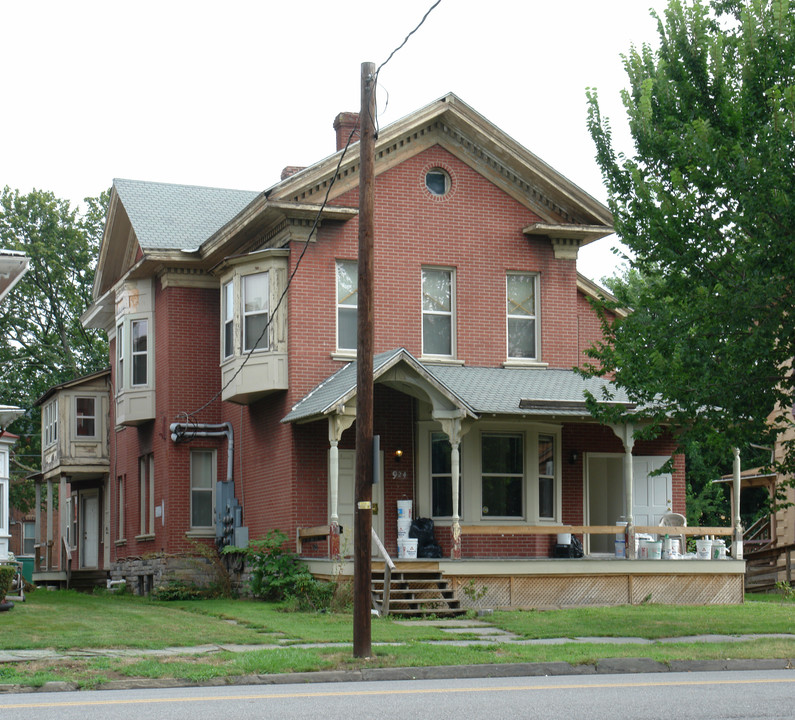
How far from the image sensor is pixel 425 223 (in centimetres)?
2509

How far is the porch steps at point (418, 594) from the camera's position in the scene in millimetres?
20172

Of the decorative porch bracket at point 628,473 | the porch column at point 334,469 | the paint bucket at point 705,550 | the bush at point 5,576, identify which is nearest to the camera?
the bush at point 5,576

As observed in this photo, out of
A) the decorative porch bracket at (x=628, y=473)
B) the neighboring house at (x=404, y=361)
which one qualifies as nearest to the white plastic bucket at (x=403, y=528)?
the neighboring house at (x=404, y=361)

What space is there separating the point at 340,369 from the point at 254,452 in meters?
3.04

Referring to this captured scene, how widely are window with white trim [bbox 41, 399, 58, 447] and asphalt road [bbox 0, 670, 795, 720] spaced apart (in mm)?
24098

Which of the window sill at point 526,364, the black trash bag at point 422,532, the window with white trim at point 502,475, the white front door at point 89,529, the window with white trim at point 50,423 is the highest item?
the window sill at point 526,364

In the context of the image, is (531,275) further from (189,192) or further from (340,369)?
(189,192)

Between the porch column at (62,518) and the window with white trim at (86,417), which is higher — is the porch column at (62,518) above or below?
below

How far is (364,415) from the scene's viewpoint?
1426 centimetres

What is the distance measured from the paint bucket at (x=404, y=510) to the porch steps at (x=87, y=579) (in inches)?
553

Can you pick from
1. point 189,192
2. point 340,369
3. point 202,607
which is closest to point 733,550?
point 340,369

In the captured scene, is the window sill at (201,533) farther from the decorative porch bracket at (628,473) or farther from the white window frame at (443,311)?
the decorative porch bracket at (628,473)

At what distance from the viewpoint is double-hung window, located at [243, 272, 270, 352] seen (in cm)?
2433

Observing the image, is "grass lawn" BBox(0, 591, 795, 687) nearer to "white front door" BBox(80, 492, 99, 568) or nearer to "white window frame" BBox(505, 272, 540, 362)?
"white window frame" BBox(505, 272, 540, 362)
